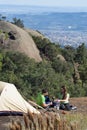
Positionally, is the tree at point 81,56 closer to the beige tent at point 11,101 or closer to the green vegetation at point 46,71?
the green vegetation at point 46,71

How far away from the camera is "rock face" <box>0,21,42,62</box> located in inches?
1709

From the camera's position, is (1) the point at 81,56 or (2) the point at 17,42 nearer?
(2) the point at 17,42

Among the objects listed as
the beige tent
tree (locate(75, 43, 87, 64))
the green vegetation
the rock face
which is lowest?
tree (locate(75, 43, 87, 64))

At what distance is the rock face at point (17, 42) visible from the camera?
43.4 m

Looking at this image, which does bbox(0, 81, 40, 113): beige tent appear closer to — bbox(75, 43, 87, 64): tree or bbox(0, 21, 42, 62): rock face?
bbox(0, 21, 42, 62): rock face

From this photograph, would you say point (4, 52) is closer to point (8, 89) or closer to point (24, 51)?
point (24, 51)

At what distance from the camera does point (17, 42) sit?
43906 mm

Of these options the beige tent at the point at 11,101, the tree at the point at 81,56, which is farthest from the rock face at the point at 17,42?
the beige tent at the point at 11,101

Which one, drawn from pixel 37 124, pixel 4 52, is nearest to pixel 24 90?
pixel 4 52

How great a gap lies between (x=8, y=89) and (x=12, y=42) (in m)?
27.7

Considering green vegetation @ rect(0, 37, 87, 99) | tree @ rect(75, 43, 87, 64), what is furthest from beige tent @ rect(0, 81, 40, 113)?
tree @ rect(75, 43, 87, 64)

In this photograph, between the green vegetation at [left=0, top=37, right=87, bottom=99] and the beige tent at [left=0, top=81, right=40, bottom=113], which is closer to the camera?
the beige tent at [left=0, top=81, right=40, bottom=113]

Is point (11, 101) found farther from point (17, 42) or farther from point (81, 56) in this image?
point (81, 56)

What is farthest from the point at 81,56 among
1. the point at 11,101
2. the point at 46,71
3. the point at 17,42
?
the point at 11,101
